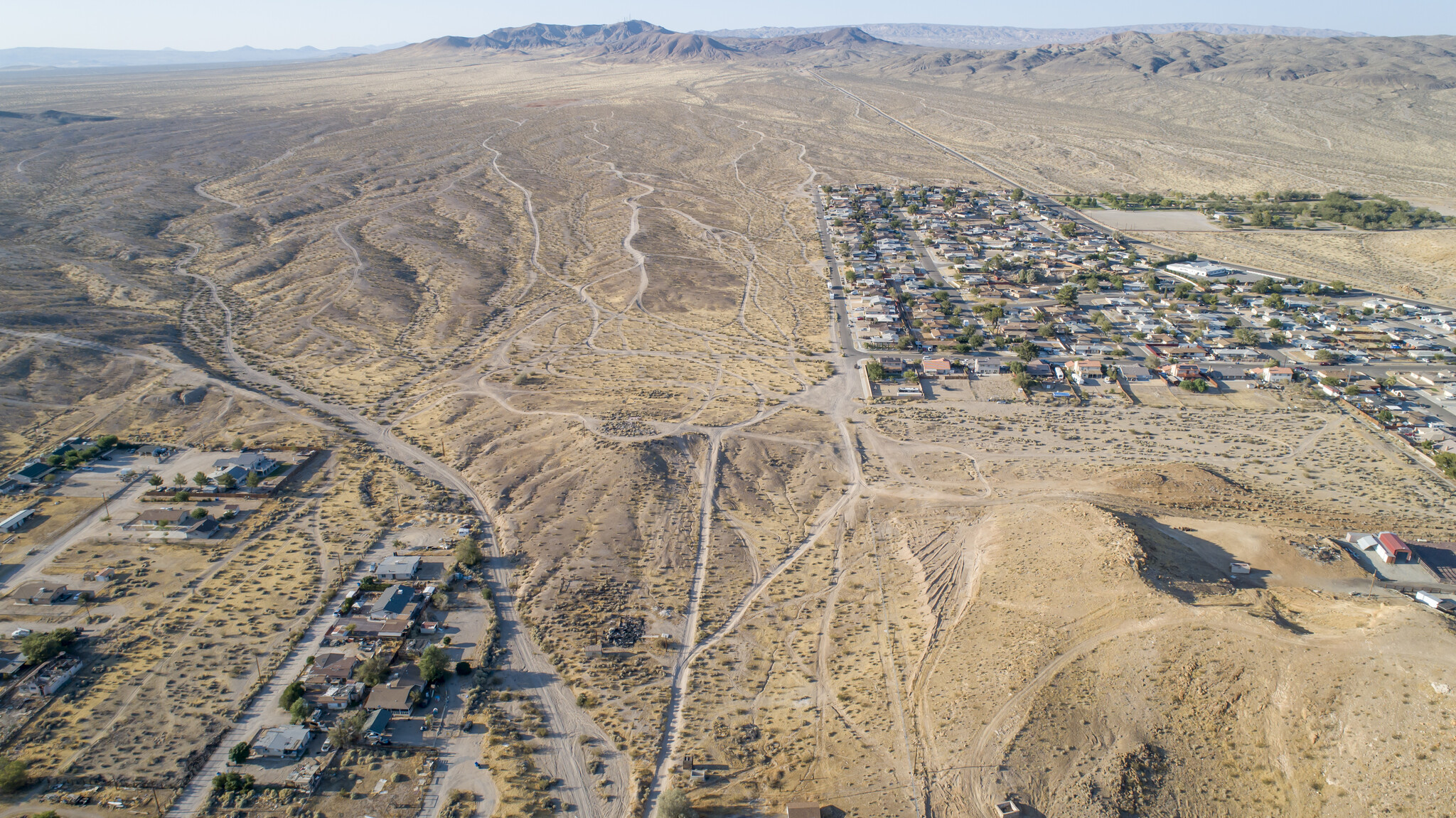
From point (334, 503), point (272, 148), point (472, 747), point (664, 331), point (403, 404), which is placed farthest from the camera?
point (272, 148)

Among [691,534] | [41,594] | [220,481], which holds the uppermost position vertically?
[220,481]

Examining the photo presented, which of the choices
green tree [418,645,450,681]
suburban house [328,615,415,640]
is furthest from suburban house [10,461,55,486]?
green tree [418,645,450,681]

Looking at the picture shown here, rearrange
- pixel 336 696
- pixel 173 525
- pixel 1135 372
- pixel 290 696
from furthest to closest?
pixel 1135 372
pixel 173 525
pixel 336 696
pixel 290 696

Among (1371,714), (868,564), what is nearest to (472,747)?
(868,564)

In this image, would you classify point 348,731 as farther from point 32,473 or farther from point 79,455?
point 79,455

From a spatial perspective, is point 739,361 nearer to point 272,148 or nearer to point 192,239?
point 192,239

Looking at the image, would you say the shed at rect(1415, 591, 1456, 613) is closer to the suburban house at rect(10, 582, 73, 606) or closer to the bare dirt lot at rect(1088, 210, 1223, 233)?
the suburban house at rect(10, 582, 73, 606)

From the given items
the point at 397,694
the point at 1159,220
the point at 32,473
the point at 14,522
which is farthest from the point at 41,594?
the point at 1159,220
